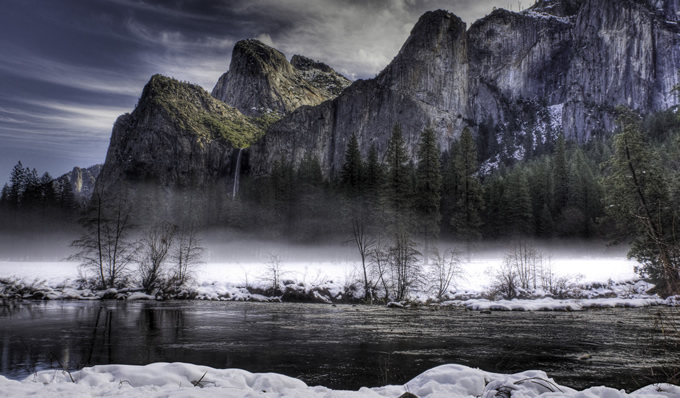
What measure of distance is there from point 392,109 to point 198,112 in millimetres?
68953

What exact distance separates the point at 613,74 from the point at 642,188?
557 feet

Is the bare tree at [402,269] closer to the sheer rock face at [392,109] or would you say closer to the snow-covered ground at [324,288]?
the snow-covered ground at [324,288]

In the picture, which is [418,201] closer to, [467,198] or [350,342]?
[467,198]

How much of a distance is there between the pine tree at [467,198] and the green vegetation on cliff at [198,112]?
9369cm

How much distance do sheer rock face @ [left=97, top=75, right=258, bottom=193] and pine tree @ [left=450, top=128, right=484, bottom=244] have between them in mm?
86540

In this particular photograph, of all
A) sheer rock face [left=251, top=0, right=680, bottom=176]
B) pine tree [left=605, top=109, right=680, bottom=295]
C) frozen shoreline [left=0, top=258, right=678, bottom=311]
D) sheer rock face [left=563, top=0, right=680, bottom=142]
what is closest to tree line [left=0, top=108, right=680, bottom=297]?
pine tree [left=605, top=109, right=680, bottom=295]

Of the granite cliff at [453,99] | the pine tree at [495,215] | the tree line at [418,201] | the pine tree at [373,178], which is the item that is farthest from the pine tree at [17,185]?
the pine tree at [495,215]

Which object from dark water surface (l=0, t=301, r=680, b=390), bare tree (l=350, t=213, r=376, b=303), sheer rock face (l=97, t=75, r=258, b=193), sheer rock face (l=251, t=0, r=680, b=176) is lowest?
dark water surface (l=0, t=301, r=680, b=390)

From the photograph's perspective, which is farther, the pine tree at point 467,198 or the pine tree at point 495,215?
the pine tree at point 495,215

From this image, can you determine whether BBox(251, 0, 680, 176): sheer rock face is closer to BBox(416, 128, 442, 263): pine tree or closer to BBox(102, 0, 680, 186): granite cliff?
BBox(102, 0, 680, 186): granite cliff

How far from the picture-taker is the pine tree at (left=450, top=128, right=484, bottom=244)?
46750 millimetres

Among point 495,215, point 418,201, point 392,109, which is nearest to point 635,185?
point 418,201

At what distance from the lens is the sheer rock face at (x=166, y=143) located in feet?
410

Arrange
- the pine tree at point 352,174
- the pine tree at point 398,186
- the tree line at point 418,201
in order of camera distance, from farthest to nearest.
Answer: the pine tree at point 352,174
the pine tree at point 398,186
the tree line at point 418,201
